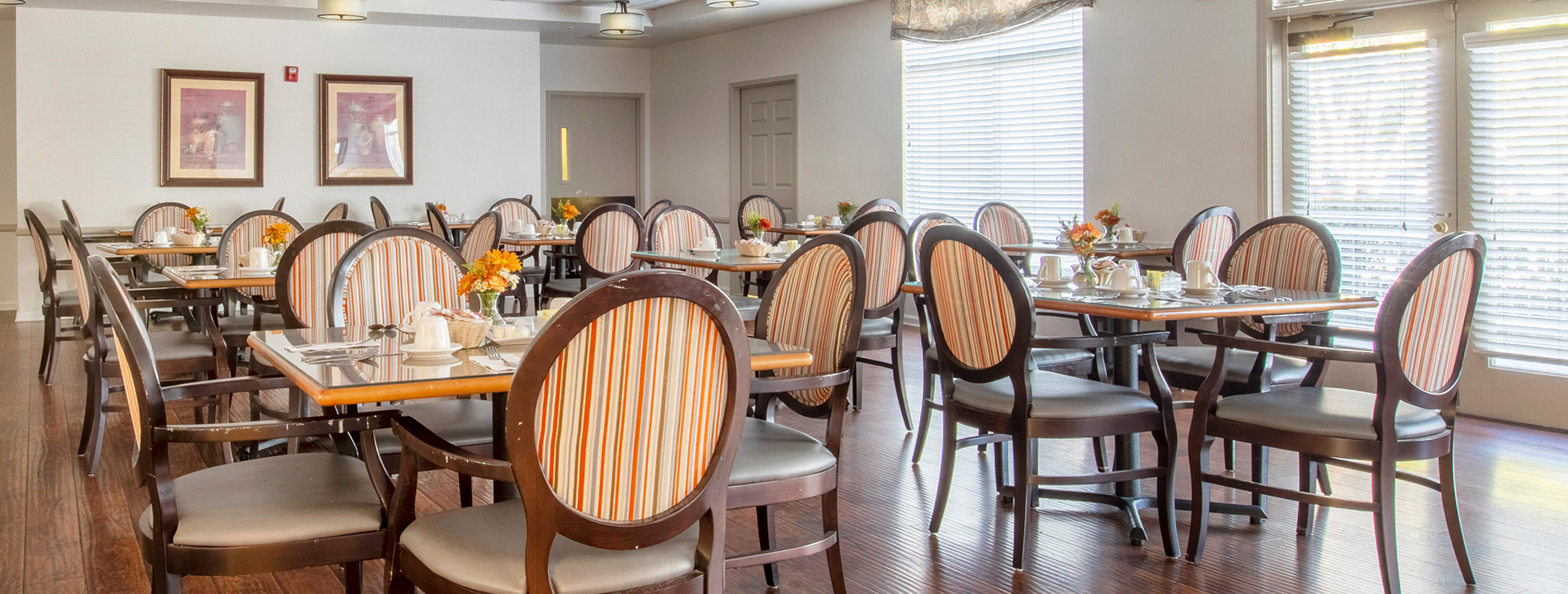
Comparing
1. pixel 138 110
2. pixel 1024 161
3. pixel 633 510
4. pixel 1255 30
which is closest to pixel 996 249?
pixel 633 510

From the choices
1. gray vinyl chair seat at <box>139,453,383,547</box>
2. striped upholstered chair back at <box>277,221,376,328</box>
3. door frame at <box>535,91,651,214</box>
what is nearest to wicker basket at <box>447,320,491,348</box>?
gray vinyl chair seat at <box>139,453,383,547</box>

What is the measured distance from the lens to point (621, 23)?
8688 millimetres

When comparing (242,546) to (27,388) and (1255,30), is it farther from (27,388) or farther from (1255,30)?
(1255,30)

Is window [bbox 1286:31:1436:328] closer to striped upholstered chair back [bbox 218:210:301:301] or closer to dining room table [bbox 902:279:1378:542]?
dining room table [bbox 902:279:1378:542]

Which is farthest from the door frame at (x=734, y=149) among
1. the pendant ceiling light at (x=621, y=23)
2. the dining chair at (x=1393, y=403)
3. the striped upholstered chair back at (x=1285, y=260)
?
the dining chair at (x=1393, y=403)

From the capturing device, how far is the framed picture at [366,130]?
363 inches

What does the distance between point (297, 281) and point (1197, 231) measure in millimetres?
3711

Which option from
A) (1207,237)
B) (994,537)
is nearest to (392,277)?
(994,537)

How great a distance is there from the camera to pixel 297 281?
365 cm

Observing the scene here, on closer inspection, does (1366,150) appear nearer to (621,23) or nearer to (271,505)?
(271,505)

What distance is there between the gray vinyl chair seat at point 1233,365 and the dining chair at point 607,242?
10.3 ft

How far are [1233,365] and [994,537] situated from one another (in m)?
0.93

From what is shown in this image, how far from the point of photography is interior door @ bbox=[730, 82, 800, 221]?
9578 mm

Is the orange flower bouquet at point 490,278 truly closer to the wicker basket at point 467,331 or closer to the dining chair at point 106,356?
the wicker basket at point 467,331
